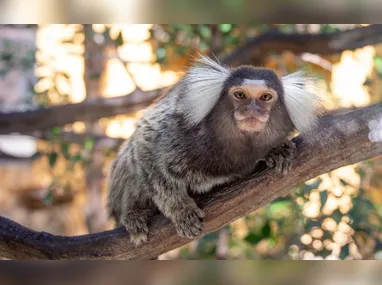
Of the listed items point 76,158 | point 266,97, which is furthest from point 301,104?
point 76,158

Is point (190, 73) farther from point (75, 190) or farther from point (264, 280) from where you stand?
point (75, 190)

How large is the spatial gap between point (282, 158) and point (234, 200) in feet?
0.58

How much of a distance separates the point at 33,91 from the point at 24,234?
1569 mm

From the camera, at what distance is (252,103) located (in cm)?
147

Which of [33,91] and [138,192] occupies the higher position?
[33,91]

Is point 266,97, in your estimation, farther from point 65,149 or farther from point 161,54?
point 65,149

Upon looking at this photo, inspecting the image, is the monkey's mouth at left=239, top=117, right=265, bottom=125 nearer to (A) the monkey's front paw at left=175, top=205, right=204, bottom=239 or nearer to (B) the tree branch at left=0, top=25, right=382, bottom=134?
(A) the monkey's front paw at left=175, top=205, right=204, bottom=239

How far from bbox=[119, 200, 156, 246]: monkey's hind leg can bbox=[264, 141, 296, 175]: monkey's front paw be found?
0.43 m

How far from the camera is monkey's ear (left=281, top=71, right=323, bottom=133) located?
1.57 m

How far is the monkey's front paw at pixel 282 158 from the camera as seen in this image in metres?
1.51

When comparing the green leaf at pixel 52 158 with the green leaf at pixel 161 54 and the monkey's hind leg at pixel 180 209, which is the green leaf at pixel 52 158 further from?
the monkey's hind leg at pixel 180 209

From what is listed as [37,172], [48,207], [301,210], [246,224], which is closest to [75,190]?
[37,172]

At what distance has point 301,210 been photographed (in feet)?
7.73

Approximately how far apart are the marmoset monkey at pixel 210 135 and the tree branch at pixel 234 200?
0.03m
